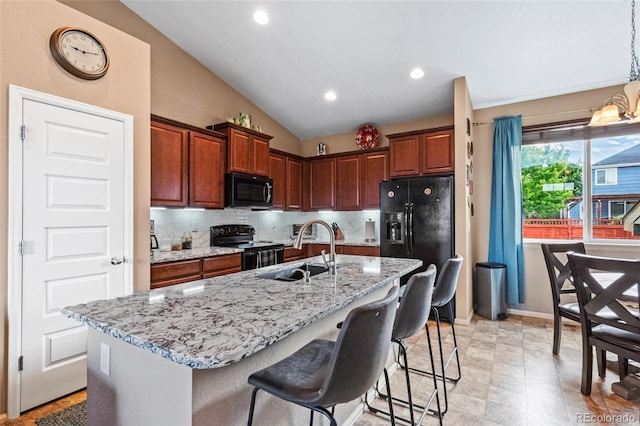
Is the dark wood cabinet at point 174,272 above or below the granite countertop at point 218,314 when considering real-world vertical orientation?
below

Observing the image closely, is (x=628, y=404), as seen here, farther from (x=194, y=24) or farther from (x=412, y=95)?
(x=194, y=24)

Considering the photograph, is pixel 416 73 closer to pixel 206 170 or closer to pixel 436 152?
pixel 436 152

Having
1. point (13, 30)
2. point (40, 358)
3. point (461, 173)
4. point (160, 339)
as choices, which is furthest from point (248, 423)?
point (461, 173)

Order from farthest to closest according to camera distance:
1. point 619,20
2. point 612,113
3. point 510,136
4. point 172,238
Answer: point 510,136
point 172,238
point 619,20
point 612,113

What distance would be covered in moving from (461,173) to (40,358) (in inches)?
164

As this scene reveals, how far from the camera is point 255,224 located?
4883mm

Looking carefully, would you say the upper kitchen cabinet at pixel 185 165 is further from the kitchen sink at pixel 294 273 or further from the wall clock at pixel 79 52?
the kitchen sink at pixel 294 273

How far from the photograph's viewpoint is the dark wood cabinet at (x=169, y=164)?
3248 millimetres

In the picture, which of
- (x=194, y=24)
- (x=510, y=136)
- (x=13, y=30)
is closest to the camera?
(x=13, y=30)

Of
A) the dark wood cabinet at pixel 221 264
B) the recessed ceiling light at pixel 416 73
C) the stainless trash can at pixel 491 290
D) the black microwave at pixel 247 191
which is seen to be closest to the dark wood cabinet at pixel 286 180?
the black microwave at pixel 247 191

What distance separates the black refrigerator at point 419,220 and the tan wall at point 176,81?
7.99 ft

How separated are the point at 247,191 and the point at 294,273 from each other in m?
2.11

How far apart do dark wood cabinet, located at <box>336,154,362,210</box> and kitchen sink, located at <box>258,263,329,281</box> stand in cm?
258

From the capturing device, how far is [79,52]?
2381mm
